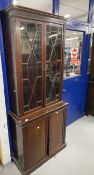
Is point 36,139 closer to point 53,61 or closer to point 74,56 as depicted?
point 53,61

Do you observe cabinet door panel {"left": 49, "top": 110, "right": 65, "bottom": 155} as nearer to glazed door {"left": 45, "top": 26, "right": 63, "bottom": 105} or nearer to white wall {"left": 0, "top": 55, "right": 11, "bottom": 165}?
glazed door {"left": 45, "top": 26, "right": 63, "bottom": 105}

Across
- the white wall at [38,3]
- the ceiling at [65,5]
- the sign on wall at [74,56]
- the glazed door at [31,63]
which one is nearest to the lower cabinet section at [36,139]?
the glazed door at [31,63]

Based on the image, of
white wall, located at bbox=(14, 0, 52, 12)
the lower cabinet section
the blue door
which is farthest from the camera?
white wall, located at bbox=(14, 0, 52, 12)

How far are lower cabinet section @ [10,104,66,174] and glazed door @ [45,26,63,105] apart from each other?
0.27 metres

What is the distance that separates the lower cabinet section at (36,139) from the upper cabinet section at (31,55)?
0.63 ft

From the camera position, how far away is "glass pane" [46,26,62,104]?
6.20 feet

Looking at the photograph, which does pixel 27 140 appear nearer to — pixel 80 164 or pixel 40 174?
pixel 40 174

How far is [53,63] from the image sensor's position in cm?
201

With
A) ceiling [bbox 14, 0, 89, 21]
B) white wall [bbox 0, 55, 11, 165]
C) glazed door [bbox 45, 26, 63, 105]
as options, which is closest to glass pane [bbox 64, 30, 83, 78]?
glazed door [bbox 45, 26, 63, 105]

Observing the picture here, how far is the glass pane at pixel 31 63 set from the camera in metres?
1.63

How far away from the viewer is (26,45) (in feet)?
5.39

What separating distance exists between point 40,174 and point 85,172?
2.13 feet

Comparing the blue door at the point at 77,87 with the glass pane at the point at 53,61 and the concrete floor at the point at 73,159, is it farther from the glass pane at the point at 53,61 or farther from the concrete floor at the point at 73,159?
the glass pane at the point at 53,61

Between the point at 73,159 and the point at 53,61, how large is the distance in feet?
5.20
